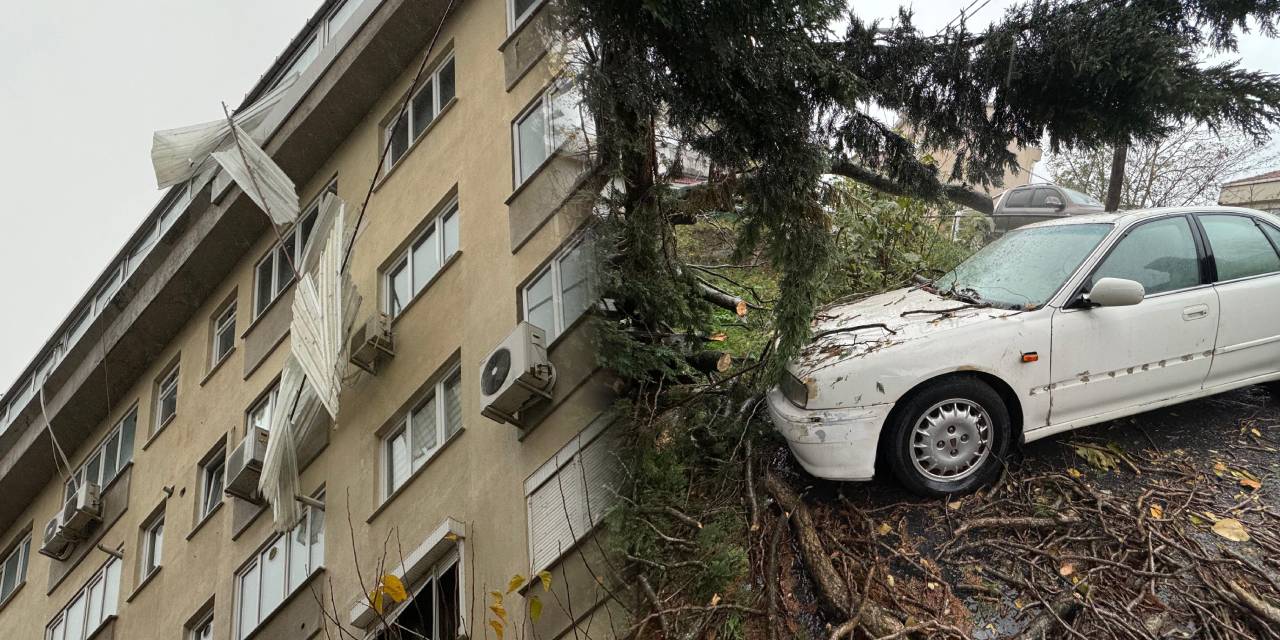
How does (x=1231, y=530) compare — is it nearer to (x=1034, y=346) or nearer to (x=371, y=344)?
(x=1034, y=346)

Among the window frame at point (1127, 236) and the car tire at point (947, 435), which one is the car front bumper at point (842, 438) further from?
the window frame at point (1127, 236)

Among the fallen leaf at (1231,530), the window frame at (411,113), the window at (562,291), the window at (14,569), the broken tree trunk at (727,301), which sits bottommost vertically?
the window at (14,569)

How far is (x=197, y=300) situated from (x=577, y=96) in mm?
6096

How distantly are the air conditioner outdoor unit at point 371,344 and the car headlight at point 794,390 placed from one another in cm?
A: 327

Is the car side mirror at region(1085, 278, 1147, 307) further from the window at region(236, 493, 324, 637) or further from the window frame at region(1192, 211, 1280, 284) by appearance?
the window at region(236, 493, 324, 637)

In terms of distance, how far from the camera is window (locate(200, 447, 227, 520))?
882cm

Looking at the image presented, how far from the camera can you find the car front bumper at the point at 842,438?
4949 millimetres

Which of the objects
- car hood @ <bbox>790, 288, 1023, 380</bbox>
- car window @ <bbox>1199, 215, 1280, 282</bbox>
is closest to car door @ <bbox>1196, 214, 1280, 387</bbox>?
car window @ <bbox>1199, 215, 1280, 282</bbox>

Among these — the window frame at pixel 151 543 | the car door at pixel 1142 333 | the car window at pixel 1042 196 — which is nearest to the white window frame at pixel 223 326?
the window frame at pixel 151 543

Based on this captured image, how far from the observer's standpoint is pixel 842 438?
496cm

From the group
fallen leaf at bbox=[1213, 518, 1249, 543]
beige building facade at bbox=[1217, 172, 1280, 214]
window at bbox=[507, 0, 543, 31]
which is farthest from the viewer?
beige building facade at bbox=[1217, 172, 1280, 214]

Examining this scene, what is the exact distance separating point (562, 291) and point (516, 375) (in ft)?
2.48

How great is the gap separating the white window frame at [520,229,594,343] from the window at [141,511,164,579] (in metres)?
5.41

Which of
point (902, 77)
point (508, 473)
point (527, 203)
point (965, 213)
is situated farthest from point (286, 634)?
point (965, 213)
